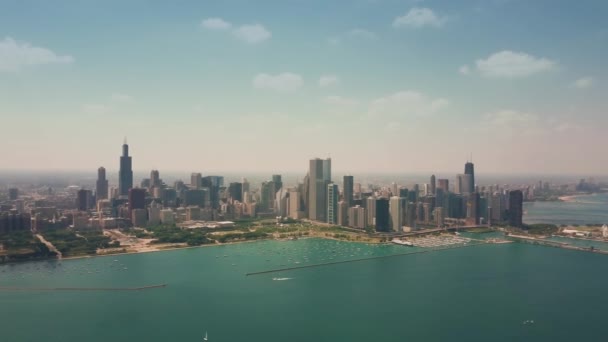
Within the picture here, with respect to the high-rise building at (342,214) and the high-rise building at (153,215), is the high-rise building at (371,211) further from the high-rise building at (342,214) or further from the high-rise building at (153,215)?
the high-rise building at (153,215)

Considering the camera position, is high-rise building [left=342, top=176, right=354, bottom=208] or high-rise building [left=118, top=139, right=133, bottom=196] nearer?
high-rise building [left=342, top=176, right=354, bottom=208]

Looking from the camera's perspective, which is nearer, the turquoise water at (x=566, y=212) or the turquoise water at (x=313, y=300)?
the turquoise water at (x=313, y=300)

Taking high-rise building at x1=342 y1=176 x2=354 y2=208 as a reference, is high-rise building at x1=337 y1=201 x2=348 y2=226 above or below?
below

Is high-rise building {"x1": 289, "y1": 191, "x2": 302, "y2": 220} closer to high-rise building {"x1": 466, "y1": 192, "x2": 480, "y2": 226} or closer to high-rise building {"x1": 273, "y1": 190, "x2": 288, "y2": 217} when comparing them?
high-rise building {"x1": 273, "y1": 190, "x2": 288, "y2": 217}

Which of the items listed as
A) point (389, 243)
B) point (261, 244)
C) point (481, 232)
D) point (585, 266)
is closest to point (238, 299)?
point (261, 244)

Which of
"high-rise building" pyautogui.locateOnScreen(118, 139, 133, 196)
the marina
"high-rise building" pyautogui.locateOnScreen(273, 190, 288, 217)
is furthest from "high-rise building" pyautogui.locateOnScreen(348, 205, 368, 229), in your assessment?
"high-rise building" pyautogui.locateOnScreen(118, 139, 133, 196)

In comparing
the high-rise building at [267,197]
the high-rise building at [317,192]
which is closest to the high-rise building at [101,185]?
the high-rise building at [267,197]

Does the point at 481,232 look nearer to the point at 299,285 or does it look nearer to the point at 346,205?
the point at 346,205
